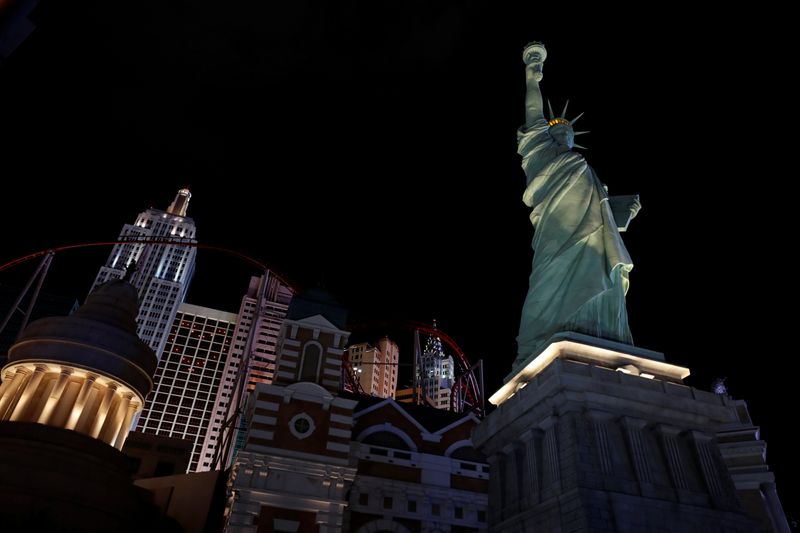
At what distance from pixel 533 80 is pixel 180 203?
120m

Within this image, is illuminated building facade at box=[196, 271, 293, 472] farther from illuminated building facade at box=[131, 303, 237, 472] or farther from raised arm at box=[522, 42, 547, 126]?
raised arm at box=[522, 42, 547, 126]

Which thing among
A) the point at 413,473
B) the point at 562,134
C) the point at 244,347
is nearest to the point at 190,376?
the point at 244,347

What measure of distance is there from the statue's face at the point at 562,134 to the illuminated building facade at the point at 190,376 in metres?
89.7

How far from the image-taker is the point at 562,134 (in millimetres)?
20422

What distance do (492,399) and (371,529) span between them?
24.8 ft

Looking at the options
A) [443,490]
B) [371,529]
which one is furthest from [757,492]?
[371,529]

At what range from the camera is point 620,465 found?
1204 cm

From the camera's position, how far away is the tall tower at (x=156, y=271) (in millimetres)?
A: 95375

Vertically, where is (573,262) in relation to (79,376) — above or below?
above

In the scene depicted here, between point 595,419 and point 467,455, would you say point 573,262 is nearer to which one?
point 595,419

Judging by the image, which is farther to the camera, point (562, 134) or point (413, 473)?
point (413, 473)

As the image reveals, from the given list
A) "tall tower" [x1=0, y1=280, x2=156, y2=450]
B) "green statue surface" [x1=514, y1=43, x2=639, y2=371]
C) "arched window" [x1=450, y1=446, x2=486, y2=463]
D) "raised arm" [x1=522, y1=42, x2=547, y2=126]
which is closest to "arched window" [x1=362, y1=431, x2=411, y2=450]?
"arched window" [x1=450, y1=446, x2=486, y2=463]

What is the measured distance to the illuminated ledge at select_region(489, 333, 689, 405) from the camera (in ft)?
47.3

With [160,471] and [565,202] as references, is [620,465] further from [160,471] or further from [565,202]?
[160,471]
